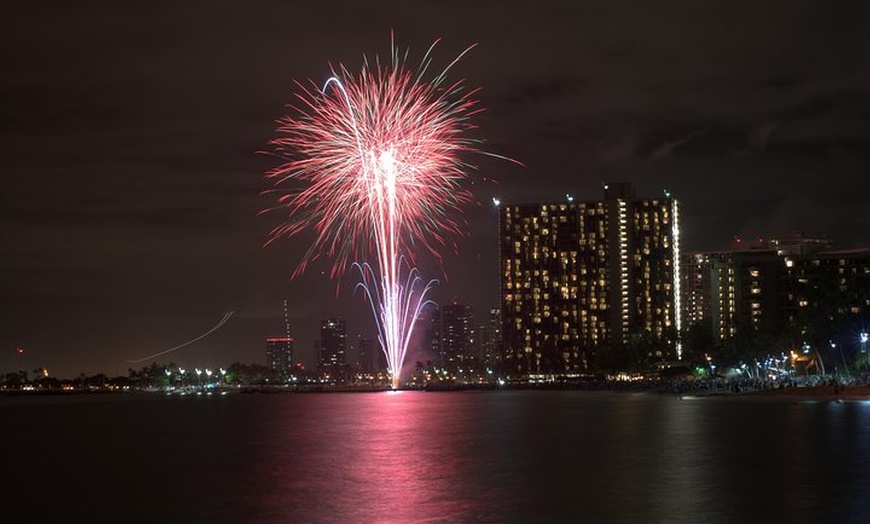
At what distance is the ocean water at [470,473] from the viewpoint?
3178 cm

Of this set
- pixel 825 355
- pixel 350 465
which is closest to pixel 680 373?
pixel 825 355

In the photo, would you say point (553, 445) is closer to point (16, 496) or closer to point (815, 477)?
point (815, 477)

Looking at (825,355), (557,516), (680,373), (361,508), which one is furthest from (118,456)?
(680,373)

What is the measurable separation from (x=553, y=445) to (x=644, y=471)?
14232 mm

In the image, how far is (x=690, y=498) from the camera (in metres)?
33.2

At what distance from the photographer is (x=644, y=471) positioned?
41.2 m

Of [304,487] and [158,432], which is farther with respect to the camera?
[158,432]

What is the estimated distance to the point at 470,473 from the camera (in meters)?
41.9

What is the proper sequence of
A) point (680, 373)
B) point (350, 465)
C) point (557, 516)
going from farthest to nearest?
point (680, 373), point (350, 465), point (557, 516)

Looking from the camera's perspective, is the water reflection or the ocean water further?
the ocean water

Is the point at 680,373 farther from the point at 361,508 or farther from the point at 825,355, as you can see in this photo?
the point at 361,508

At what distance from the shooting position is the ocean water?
31781mm

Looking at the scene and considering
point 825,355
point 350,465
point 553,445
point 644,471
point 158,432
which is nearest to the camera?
point 644,471

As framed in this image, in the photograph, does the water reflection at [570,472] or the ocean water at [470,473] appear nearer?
the water reflection at [570,472]
